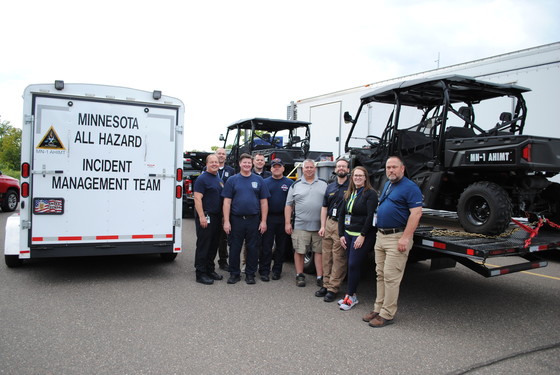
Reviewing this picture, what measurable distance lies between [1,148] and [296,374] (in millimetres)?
53799

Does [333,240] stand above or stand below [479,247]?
below

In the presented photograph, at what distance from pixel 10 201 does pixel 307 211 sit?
12786 mm

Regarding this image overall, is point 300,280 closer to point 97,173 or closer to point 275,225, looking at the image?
point 275,225

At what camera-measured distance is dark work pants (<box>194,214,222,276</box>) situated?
19.7ft

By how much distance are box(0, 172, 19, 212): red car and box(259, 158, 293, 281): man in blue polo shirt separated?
1171cm

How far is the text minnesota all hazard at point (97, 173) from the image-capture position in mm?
5590

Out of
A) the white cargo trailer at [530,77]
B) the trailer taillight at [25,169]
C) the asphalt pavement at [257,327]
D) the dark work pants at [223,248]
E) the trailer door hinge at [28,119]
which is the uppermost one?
the white cargo trailer at [530,77]

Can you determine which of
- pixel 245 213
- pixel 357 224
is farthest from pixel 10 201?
pixel 357 224

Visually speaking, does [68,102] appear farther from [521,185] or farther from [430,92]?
[521,185]

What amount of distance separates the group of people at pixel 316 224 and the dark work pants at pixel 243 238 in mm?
14

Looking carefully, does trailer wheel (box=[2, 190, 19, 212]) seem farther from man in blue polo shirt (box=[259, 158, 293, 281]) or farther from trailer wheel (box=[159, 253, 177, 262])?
man in blue polo shirt (box=[259, 158, 293, 281])

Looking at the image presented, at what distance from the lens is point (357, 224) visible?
4.91m

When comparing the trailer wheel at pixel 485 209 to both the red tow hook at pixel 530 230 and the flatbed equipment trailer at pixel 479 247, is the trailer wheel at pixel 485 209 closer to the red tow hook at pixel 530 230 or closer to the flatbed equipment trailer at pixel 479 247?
the flatbed equipment trailer at pixel 479 247

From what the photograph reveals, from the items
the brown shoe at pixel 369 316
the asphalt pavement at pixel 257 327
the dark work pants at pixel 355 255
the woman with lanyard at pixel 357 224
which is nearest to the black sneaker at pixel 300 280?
the asphalt pavement at pixel 257 327
